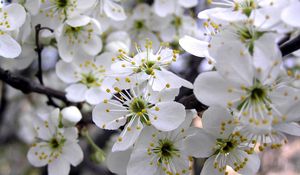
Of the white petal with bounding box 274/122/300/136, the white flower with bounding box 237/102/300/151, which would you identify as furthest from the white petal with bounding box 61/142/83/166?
the white petal with bounding box 274/122/300/136

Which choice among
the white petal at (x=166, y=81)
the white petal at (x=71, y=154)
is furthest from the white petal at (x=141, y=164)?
the white petal at (x=71, y=154)

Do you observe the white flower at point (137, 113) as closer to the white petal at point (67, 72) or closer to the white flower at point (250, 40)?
the white flower at point (250, 40)

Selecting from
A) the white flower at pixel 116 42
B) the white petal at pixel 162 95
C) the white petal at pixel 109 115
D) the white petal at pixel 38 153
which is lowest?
the white petal at pixel 38 153

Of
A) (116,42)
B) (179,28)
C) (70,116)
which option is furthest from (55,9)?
(179,28)

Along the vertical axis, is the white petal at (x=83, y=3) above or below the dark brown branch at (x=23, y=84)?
above

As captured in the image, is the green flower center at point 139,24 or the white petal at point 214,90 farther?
the green flower center at point 139,24

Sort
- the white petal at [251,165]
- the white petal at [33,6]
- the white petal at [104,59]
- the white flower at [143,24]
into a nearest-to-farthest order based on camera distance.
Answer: the white petal at [251,165] < the white petal at [33,6] < the white petal at [104,59] < the white flower at [143,24]

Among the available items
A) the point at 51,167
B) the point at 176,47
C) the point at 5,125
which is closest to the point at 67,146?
the point at 51,167
